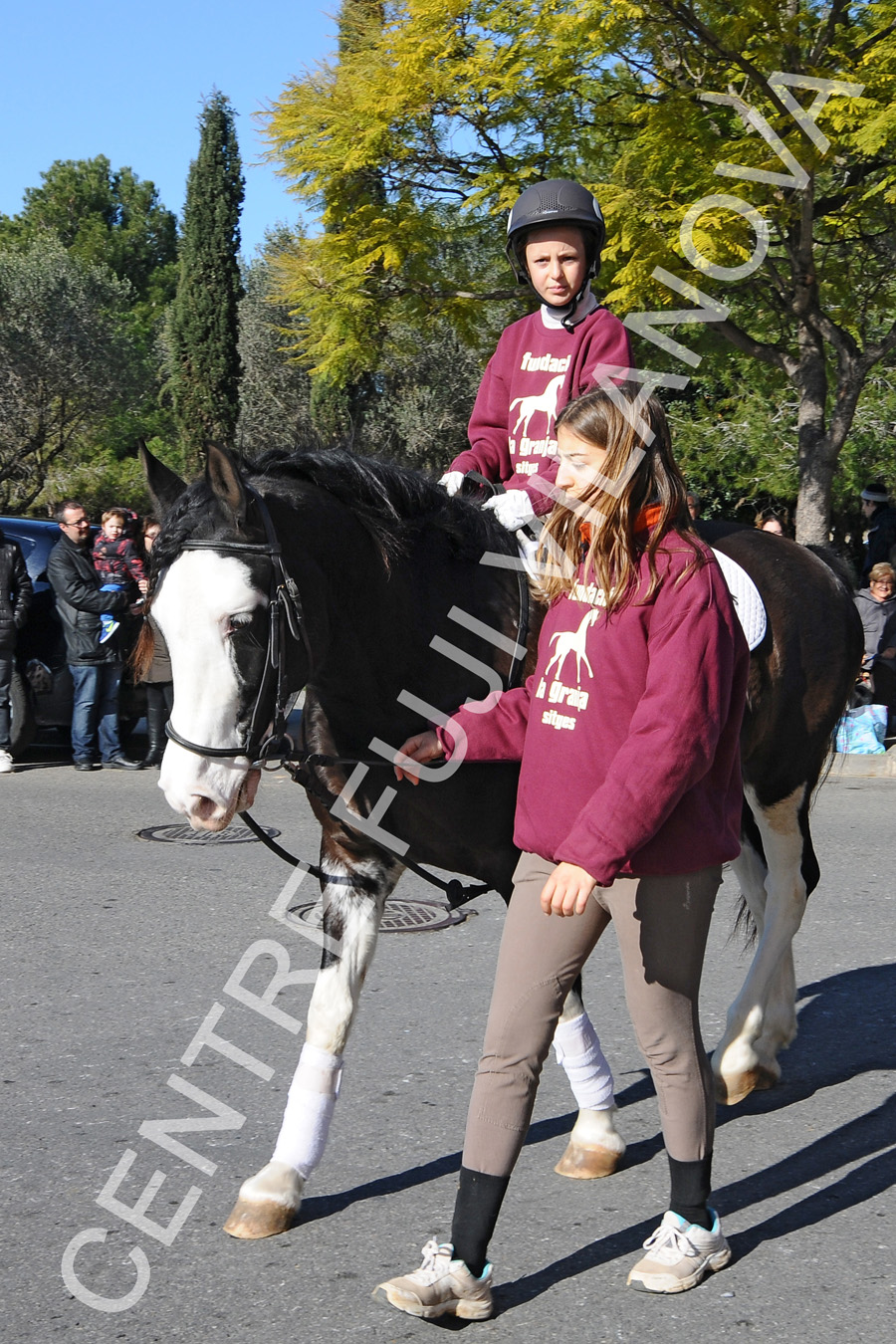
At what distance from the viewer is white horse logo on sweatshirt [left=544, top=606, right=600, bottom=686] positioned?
2.75 meters

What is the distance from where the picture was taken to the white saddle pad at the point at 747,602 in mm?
4086

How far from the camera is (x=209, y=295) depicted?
2812 centimetres

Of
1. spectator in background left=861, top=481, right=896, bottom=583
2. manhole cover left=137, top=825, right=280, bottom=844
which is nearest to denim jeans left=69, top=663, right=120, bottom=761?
manhole cover left=137, top=825, right=280, bottom=844

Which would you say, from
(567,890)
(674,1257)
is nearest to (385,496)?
(567,890)

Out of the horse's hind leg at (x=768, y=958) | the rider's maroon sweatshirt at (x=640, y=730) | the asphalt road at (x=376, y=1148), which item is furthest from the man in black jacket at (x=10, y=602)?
the rider's maroon sweatshirt at (x=640, y=730)

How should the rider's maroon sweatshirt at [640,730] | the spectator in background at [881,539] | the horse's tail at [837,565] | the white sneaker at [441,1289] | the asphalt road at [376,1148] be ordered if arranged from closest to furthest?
1. the rider's maroon sweatshirt at [640,730]
2. the white sneaker at [441,1289]
3. the asphalt road at [376,1148]
4. the horse's tail at [837,565]
5. the spectator in background at [881,539]

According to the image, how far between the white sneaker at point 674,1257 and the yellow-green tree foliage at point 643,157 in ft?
22.3

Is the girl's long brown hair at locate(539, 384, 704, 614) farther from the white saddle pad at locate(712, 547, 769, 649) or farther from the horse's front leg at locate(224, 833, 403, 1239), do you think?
the white saddle pad at locate(712, 547, 769, 649)

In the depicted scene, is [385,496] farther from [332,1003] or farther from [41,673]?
[41,673]

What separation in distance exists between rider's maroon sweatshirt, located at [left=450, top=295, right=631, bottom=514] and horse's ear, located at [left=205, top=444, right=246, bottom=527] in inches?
37.5

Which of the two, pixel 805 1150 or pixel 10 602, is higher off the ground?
pixel 10 602

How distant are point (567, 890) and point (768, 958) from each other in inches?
75.5

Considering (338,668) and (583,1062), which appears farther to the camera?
(583,1062)

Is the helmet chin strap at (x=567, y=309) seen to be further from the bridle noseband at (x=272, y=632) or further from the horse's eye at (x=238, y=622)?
the horse's eye at (x=238, y=622)
